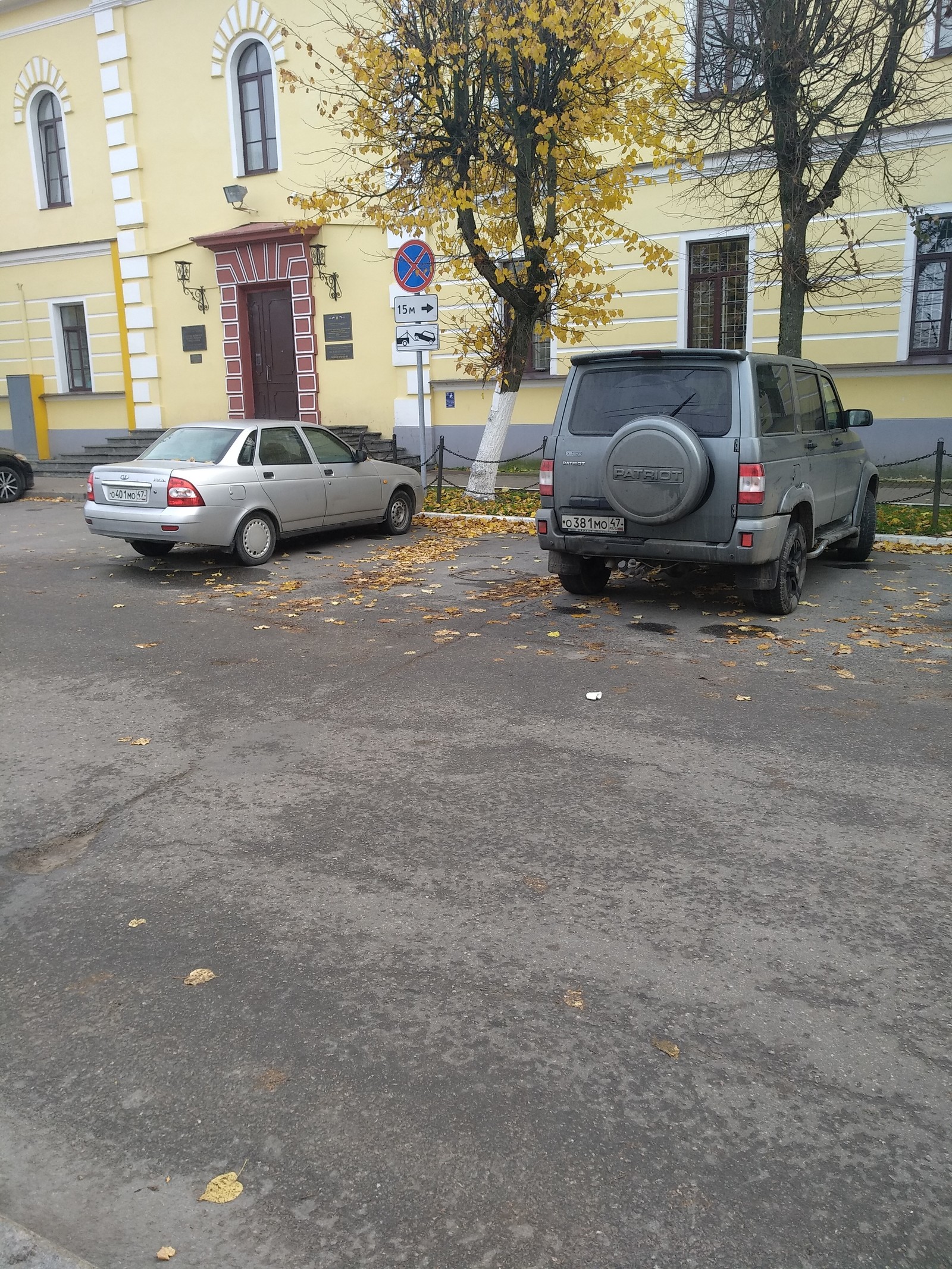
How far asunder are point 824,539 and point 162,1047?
774 cm

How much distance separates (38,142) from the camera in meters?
24.3

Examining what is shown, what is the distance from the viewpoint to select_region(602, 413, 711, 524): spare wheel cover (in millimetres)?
7715

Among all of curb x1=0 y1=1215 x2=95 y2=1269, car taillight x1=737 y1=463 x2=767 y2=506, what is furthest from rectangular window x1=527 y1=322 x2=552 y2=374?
curb x1=0 y1=1215 x2=95 y2=1269

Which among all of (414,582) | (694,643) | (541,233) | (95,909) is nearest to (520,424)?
(541,233)

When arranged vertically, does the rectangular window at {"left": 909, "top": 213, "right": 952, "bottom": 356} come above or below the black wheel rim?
above

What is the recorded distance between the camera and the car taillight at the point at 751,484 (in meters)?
7.72

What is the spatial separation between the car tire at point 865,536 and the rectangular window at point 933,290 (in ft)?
21.4

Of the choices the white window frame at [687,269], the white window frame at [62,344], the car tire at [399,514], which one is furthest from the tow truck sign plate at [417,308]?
the white window frame at [62,344]

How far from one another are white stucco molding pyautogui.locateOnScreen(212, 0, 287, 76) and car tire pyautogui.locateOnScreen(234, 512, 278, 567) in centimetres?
1330

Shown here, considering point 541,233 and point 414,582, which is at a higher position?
point 541,233

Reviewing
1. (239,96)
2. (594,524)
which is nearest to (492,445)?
(594,524)

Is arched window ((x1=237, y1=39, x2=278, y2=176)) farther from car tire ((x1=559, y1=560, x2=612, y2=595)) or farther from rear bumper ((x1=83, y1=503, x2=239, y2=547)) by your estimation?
car tire ((x1=559, y1=560, x2=612, y2=595))

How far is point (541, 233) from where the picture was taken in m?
14.4

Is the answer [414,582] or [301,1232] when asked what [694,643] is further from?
[301,1232]
